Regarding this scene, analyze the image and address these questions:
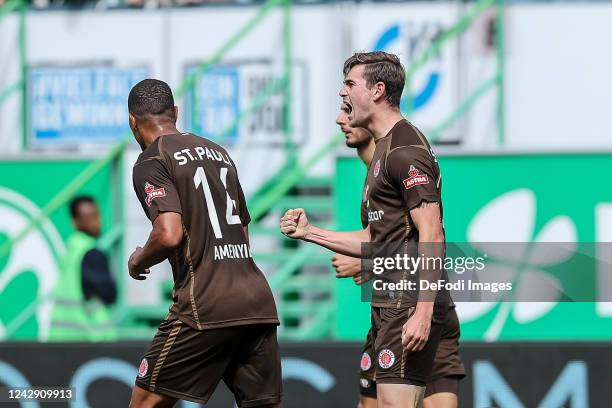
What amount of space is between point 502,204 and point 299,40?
4813mm

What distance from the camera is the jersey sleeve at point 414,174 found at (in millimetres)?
5684

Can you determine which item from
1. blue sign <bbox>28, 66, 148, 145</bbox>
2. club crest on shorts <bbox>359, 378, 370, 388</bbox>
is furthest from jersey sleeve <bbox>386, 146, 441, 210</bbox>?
blue sign <bbox>28, 66, 148, 145</bbox>

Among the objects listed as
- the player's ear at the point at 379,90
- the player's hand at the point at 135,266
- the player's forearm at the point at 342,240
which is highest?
the player's ear at the point at 379,90

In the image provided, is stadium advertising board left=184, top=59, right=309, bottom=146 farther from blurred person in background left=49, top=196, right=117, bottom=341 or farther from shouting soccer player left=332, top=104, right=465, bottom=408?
shouting soccer player left=332, top=104, right=465, bottom=408

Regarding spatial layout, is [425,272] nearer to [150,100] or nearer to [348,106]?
[348,106]

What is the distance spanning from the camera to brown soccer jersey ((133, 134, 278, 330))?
607 cm

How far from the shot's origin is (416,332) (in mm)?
5629

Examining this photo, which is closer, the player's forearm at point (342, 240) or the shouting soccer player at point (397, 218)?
the shouting soccer player at point (397, 218)

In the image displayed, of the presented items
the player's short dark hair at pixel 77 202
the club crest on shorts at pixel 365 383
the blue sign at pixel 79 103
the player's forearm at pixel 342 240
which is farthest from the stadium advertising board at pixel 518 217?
the blue sign at pixel 79 103

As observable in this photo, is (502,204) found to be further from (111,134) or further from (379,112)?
(111,134)

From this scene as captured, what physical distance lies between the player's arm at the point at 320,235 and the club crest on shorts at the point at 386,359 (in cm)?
72

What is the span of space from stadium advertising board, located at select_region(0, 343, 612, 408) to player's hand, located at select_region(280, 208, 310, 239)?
216 cm

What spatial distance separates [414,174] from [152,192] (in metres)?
1.26

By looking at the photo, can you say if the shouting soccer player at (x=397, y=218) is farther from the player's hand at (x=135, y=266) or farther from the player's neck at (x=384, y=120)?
the player's hand at (x=135, y=266)
